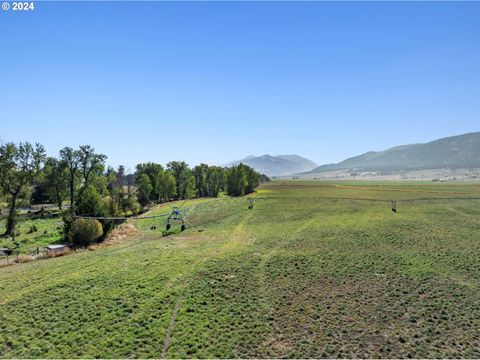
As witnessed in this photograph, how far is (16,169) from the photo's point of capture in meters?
53.8

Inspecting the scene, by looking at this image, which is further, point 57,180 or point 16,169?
point 57,180

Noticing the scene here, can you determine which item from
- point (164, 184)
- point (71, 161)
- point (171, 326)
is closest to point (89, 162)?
point (71, 161)

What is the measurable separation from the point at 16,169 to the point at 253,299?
5816 cm

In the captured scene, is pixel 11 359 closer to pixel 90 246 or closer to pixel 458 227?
pixel 90 246

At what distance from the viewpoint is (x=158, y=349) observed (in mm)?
15047

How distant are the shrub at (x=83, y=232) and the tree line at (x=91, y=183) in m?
2.92

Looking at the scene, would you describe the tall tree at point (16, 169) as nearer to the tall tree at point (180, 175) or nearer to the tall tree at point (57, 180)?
the tall tree at point (57, 180)

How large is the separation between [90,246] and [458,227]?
56623mm

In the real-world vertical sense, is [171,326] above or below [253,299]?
above

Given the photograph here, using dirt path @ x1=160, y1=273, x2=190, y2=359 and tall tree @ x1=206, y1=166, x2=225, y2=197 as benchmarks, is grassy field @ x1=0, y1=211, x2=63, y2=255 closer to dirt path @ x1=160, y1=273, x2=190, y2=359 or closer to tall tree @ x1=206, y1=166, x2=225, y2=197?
dirt path @ x1=160, y1=273, x2=190, y2=359

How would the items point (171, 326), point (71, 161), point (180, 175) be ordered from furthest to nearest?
point (180, 175), point (71, 161), point (171, 326)

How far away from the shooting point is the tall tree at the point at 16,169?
5222 centimetres

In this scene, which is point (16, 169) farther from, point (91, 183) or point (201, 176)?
point (201, 176)

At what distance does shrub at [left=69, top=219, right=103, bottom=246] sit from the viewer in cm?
3838
